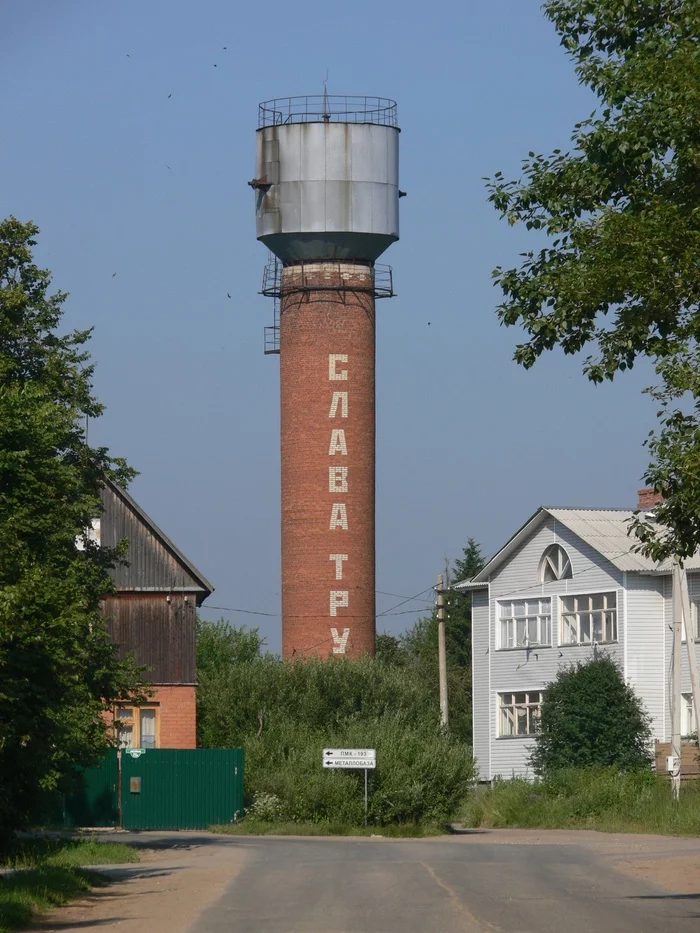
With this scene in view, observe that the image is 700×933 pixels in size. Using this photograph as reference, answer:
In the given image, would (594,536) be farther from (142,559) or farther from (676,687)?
(142,559)

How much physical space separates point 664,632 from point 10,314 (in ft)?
98.0

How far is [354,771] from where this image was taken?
40.3 m

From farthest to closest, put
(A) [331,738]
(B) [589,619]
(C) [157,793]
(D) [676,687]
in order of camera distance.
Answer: (B) [589,619], (D) [676,687], (A) [331,738], (C) [157,793]

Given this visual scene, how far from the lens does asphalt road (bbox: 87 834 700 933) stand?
1700cm

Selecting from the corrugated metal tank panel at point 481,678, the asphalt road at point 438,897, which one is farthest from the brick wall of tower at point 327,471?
the asphalt road at point 438,897

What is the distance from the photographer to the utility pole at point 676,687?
45750mm

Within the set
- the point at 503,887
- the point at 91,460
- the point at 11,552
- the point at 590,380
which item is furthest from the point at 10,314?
the point at 590,380

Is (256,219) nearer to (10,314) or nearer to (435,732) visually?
(435,732)

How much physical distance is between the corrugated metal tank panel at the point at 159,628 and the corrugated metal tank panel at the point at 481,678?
15.5 meters

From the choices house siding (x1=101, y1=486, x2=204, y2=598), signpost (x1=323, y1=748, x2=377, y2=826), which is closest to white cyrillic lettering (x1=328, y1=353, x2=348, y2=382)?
house siding (x1=101, y1=486, x2=204, y2=598)

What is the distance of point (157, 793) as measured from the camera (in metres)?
42.0

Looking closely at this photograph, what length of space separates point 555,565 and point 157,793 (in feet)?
66.8

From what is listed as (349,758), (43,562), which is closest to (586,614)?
(349,758)

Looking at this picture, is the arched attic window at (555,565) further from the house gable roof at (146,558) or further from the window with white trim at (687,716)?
the house gable roof at (146,558)
